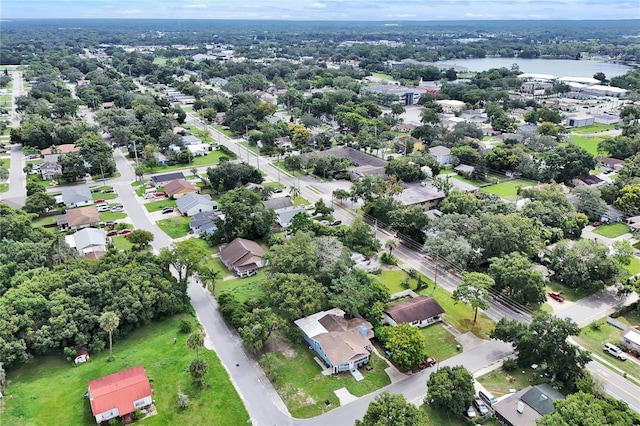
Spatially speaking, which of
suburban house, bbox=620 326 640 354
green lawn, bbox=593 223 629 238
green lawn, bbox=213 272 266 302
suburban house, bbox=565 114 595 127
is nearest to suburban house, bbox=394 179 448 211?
green lawn, bbox=593 223 629 238

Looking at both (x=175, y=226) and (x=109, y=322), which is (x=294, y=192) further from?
(x=109, y=322)

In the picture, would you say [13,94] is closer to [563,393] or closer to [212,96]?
[212,96]

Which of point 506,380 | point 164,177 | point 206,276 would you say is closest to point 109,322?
point 206,276

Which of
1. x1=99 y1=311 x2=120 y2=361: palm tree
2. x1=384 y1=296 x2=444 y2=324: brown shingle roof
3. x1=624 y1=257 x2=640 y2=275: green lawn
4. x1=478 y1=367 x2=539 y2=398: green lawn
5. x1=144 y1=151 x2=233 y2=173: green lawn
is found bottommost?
x1=144 y1=151 x2=233 y2=173: green lawn

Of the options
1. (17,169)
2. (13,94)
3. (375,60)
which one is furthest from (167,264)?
(375,60)

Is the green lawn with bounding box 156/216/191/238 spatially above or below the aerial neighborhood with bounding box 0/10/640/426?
below

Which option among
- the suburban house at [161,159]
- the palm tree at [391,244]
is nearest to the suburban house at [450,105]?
the suburban house at [161,159]

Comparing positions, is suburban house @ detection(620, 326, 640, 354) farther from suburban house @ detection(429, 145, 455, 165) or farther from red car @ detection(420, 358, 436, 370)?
suburban house @ detection(429, 145, 455, 165)
